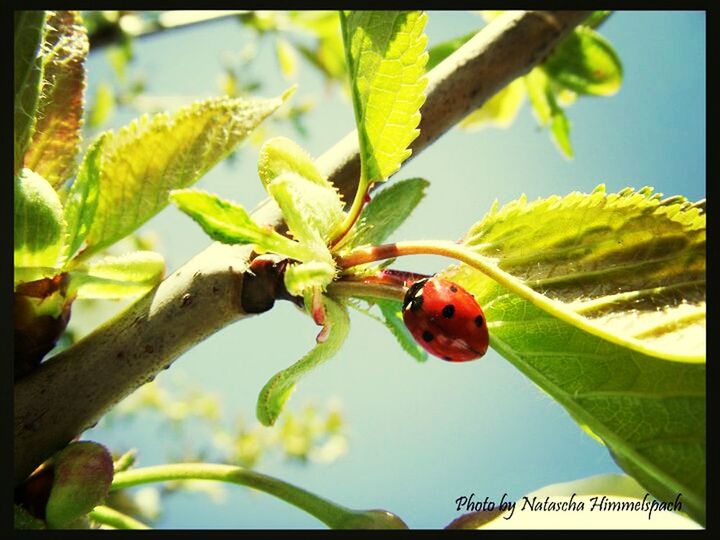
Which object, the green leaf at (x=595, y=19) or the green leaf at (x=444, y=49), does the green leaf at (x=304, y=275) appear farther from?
the green leaf at (x=595, y=19)

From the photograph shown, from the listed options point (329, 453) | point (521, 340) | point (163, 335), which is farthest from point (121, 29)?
point (329, 453)

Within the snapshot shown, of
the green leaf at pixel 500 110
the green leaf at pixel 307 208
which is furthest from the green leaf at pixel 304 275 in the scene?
the green leaf at pixel 500 110

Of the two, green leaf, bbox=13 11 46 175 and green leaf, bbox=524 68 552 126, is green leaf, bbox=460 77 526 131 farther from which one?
green leaf, bbox=13 11 46 175

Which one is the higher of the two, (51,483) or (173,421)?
(173,421)

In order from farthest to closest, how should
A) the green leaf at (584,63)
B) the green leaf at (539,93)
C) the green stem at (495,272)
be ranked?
1. the green leaf at (539,93)
2. the green leaf at (584,63)
3. the green stem at (495,272)

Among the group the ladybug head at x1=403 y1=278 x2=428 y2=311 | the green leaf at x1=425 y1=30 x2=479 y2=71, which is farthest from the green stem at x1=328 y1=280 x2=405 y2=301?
the green leaf at x1=425 y1=30 x2=479 y2=71

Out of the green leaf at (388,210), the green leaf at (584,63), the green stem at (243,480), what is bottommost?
the green stem at (243,480)

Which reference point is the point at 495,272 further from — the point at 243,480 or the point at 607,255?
the point at 243,480

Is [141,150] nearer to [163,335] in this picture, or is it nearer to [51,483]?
[163,335]
